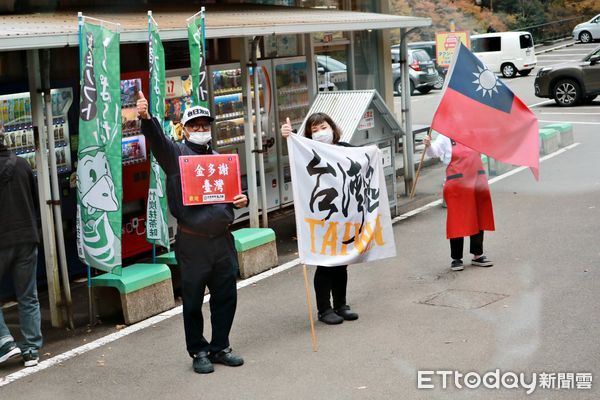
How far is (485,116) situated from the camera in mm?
10531

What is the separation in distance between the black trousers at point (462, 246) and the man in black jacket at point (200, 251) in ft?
11.1

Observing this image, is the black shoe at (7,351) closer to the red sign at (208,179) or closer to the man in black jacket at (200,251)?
the man in black jacket at (200,251)

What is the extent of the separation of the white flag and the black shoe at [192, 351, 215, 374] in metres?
1.24

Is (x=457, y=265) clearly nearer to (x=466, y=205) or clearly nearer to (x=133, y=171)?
(x=466, y=205)

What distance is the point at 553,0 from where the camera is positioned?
50.1 metres

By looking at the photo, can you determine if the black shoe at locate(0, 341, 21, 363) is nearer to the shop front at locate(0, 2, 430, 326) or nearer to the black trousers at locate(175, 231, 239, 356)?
the shop front at locate(0, 2, 430, 326)

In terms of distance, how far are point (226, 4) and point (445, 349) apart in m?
7.77

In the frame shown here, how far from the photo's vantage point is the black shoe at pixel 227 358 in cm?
734

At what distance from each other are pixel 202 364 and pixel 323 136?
235 cm

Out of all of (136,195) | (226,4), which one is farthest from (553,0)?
(136,195)

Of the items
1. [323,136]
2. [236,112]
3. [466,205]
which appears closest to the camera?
[323,136]

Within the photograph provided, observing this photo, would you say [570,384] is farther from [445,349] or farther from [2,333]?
[2,333]

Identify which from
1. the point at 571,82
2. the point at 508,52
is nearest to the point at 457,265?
the point at 571,82

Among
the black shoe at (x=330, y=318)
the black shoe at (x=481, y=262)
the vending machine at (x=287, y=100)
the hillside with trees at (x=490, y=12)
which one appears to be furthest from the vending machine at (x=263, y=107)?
the hillside with trees at (x=490, y=12)
